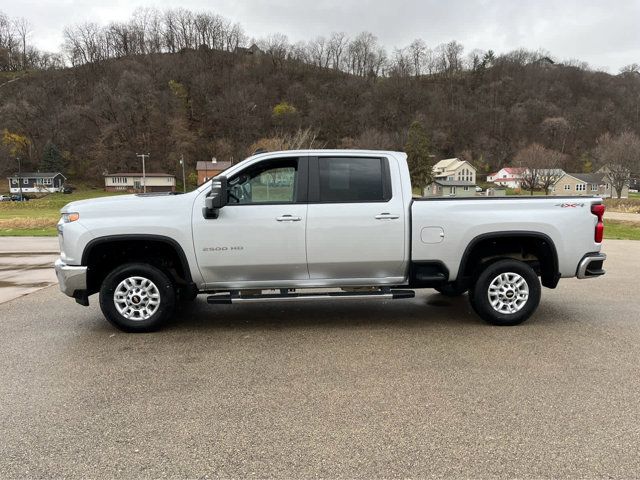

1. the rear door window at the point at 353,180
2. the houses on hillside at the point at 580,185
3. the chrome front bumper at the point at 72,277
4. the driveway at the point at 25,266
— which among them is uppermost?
the houses on hillside at the point at 580,185

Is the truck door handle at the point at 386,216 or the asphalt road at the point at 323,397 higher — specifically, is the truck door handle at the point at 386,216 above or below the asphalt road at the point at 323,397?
above

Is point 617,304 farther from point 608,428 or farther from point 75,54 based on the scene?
point 75,54

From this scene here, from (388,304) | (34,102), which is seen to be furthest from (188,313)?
(34,102)

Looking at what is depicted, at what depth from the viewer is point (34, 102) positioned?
4136 inches

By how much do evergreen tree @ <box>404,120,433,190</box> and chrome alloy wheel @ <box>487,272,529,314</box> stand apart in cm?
7523

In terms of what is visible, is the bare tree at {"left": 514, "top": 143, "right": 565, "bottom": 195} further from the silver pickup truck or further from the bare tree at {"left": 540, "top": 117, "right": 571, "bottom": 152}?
the silver pickup truck

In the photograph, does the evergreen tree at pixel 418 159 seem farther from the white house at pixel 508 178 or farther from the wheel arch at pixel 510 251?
the wheel arch at pixel 510 251

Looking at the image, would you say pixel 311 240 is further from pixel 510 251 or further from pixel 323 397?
pixel 510 251

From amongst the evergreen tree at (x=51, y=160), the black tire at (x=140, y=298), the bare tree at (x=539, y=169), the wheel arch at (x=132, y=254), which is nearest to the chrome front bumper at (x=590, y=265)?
the wheel arch at (x=132, y=254)

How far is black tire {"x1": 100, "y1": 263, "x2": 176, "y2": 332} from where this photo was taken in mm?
5348

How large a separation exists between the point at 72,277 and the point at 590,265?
5.99 metres

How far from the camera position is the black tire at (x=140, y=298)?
5.35 meters

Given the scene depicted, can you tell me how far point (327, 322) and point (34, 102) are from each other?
12170cm

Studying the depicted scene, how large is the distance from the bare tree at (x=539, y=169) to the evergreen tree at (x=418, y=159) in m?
15.5
